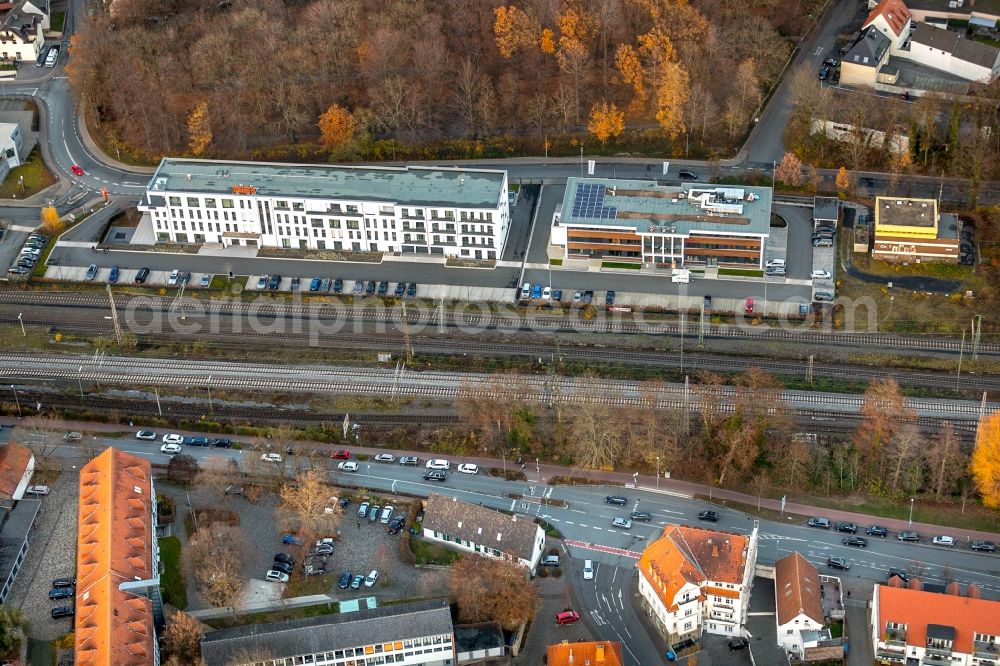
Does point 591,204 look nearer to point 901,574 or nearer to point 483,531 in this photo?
point 483,531

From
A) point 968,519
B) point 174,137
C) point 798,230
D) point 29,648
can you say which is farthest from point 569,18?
point 29,648

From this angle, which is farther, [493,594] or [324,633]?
[493,594]

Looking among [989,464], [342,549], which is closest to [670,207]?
[989,464]

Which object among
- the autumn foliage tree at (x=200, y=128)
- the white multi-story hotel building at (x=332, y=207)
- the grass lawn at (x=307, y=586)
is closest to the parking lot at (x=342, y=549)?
the grass lawn at (x=307, y=586)

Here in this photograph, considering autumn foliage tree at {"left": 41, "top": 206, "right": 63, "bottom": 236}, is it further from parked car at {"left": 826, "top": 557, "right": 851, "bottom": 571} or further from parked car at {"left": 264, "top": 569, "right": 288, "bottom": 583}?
parked car at {"left": 826, "top": 557, "right": 851, "bottom": 571}

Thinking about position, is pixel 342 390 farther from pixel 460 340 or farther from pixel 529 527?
pixel 529 527

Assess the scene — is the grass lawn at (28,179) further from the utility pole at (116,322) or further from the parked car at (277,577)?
the parked car at (277,577)
